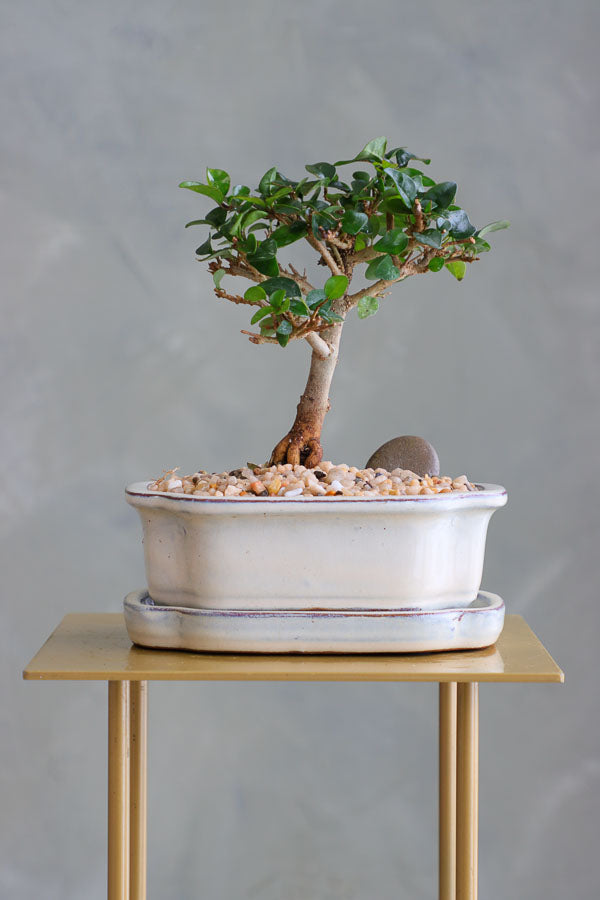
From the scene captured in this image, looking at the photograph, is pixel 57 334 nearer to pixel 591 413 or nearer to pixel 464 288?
pixel 464 288

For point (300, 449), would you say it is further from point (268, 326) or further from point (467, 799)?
point (467, 799)

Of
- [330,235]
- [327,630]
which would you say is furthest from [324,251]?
[327,630]

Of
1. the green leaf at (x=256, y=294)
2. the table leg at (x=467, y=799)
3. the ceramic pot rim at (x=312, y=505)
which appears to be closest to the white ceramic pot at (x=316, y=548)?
the ceramic pot rim at (x=312, y=505)

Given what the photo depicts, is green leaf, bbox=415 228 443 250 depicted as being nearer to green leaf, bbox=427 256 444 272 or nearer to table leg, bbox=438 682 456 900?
green leaf, bbox=427 256 444 272

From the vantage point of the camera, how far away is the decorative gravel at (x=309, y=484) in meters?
1.39

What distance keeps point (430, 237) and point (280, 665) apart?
1.75 ft

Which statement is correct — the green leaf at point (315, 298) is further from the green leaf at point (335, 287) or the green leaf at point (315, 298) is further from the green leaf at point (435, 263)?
the green leaf at point (435, 263)

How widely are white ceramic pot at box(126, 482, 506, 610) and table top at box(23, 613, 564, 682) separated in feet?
0.21

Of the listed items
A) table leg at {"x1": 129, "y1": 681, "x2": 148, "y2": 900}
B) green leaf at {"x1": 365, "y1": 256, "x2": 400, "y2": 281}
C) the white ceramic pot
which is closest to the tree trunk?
green leaf at {"x1": 365, "y1": 256, "x2": 400, "y2": 281}

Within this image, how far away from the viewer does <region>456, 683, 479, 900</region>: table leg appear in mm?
1370

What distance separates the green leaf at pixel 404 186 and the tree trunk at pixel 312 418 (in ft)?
0.72

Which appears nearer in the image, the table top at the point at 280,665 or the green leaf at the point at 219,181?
the table top at the point at 280,665

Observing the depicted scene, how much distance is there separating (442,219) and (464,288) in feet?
2.84

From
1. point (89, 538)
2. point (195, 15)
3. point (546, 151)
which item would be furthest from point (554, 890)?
point (195, 15)
